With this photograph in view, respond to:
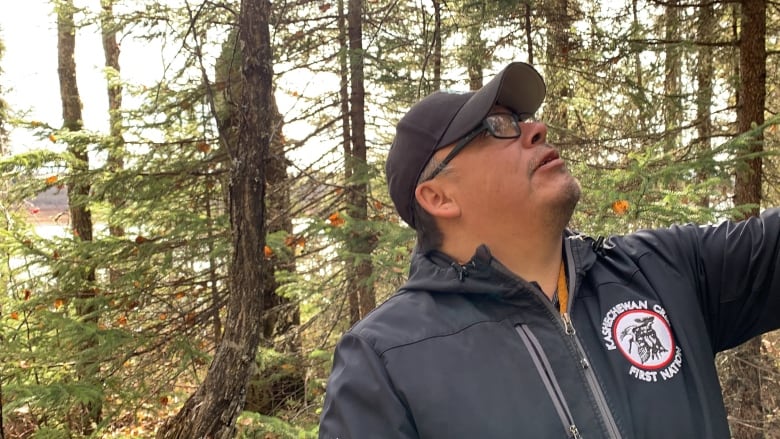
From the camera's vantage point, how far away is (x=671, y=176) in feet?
12.0

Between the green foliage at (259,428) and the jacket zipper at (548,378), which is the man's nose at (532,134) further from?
the green foliage at (259,428)

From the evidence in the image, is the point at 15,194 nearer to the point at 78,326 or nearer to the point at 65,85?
the point at 78,326

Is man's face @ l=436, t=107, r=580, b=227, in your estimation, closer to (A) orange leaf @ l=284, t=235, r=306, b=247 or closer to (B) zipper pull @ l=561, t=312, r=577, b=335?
(B) zipper pull @ l=561, t=312, r=577, b=335

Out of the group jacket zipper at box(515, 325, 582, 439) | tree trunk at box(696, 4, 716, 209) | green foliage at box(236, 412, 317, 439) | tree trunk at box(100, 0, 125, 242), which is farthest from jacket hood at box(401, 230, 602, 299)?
tree trunk at box(100, 0, 125, 242)

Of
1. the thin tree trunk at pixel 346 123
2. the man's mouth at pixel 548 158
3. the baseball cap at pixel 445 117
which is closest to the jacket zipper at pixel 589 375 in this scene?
the man's mouth at pixel 548 158

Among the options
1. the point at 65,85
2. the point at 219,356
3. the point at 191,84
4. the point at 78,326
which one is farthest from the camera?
the point at 65,85

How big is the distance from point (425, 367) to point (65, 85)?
10.1 metres

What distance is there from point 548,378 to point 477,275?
32cm

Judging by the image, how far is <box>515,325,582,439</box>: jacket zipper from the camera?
1.25 m

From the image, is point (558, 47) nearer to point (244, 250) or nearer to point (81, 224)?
point (244, 250)

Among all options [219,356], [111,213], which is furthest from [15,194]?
[219,356]

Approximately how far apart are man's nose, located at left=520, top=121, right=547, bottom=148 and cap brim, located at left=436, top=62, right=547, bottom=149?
3.3 inches

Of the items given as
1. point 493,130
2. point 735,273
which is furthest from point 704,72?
point 493,130

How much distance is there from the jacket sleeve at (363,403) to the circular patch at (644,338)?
62 cm
